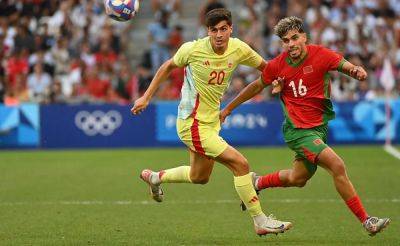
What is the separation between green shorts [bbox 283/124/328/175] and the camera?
9367 mm

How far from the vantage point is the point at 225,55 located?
9.77 m

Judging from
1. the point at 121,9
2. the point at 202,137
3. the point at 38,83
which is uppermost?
the point at 121,9

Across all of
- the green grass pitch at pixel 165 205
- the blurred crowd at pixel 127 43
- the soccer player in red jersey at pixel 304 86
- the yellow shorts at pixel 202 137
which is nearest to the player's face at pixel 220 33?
the soccer player in red jersey at pixel 304 86

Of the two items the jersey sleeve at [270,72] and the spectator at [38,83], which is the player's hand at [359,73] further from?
the spectator at [38,83]

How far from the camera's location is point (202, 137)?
974 cm

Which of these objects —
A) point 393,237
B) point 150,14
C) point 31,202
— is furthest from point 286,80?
point 150,14

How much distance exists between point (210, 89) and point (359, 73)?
1.59 m

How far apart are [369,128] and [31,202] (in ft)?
33.8

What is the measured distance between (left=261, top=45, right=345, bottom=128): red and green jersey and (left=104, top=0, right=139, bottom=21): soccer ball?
205 centimetres

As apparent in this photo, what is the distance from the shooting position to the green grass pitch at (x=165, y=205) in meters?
9.67

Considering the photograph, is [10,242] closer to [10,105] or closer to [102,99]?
[10,105]

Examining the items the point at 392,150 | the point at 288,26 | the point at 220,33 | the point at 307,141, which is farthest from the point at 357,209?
the point at 392,150

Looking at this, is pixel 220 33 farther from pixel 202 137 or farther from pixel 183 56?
pixel 202 137

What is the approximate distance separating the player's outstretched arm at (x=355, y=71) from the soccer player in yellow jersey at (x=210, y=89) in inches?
41.7
